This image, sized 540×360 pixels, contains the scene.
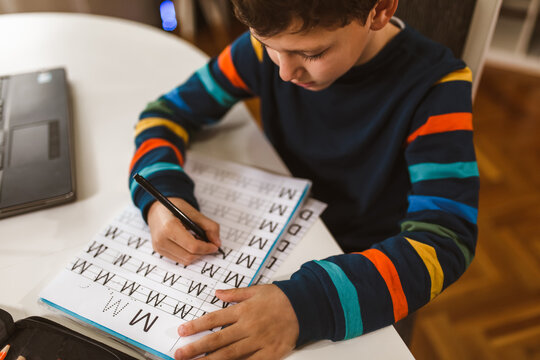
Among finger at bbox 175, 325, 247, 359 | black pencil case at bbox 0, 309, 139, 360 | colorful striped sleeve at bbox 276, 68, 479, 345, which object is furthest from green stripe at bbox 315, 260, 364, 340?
black pencil case at bbox 0, 309, 139, 360

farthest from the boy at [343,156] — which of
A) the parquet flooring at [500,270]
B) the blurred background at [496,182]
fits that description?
the blurred background at [496,182]

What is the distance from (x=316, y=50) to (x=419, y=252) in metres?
0.27

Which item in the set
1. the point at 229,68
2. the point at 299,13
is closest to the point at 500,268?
the point at 229,68

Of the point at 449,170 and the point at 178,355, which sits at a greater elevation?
the point at 449,170

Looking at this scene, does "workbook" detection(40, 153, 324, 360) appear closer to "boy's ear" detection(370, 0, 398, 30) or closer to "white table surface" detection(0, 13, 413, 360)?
"white table surface" detection(0, 13, 413, 360)

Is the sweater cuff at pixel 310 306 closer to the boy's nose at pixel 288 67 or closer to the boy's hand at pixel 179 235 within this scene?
the boy's hand at pixel 179 235

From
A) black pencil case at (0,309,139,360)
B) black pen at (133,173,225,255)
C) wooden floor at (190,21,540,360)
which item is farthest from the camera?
wooden floor at (190,21,540,360)

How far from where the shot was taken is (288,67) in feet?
1.71

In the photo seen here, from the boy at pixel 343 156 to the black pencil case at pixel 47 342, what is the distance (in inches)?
3.3

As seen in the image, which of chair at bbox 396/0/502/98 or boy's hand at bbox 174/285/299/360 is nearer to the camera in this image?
boy's hand at bbox 174/285/299/360

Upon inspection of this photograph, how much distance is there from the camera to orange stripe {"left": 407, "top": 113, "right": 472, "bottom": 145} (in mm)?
552

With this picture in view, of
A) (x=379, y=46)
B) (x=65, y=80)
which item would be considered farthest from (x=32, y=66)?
(x=379, y=46)

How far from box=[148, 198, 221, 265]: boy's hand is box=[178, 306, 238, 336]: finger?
89mm

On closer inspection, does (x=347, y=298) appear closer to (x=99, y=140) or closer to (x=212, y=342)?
→ (x=212, y=342)
